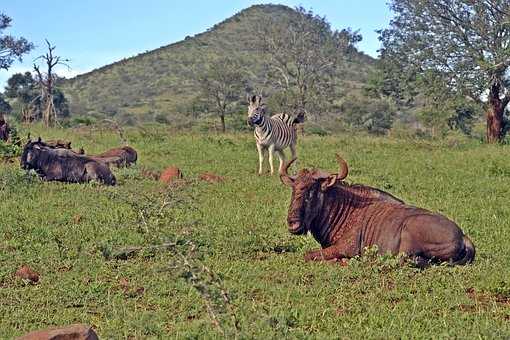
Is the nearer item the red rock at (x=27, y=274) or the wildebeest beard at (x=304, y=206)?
the red rock at (x=27, y=274)

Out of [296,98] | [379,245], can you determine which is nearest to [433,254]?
[379,245]

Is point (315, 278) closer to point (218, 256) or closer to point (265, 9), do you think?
point (218, 256)

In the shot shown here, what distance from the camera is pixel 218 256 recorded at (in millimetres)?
7602

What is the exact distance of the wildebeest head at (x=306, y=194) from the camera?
24.3ft

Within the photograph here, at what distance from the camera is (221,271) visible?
6918mm

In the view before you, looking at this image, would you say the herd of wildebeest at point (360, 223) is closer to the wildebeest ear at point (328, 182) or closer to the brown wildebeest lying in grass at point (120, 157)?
the wildebeest ear at point (328, 182)

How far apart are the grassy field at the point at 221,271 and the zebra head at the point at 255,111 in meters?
3.26

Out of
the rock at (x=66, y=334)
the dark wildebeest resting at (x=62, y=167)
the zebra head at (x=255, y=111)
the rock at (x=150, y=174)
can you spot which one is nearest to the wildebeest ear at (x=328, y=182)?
the rock at (x=66, y=334)

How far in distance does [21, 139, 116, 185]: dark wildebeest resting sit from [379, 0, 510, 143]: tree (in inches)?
590

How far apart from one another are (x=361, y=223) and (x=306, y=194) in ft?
2.12

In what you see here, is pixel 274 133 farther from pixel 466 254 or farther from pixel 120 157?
pixel 466 254

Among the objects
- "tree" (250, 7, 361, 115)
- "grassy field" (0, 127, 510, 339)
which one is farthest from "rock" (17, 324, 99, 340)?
"tree" (250, 7, 361, 115)

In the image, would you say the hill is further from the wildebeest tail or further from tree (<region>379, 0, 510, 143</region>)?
the wildebeest tail

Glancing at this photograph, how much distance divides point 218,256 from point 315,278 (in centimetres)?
133
